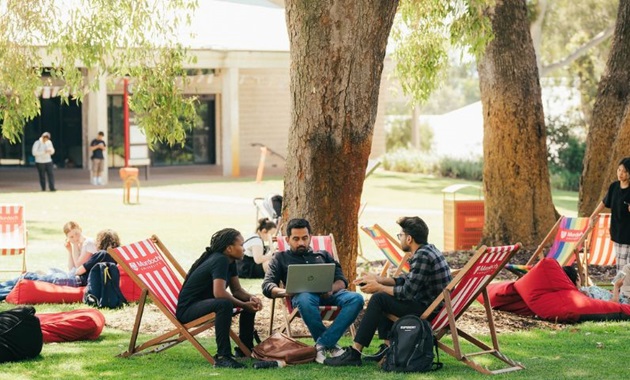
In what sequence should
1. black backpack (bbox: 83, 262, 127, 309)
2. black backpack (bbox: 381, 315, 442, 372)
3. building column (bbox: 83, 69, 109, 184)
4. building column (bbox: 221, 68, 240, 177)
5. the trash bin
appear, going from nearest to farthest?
black backpack (bbox: 381, 315, 442, 372) → black backpack (bbox: 83, 262, 127, 309) → the trash bin → building column (bbox: 83, 69, 109, 184) → building column (bbox: 221, 68, 240, 177)

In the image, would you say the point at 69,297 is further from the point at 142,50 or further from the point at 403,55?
the point at 403,55

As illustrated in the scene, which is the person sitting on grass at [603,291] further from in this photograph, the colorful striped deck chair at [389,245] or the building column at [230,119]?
the building column at [230,119]

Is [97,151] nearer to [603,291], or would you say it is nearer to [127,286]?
[127,286]

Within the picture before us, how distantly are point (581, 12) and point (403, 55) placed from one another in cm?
2990

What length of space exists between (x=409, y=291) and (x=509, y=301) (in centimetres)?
271

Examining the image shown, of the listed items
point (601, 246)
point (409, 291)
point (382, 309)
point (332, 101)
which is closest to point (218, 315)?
point (382, 309)

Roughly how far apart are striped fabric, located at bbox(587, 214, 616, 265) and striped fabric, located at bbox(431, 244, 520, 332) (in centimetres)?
A: 448

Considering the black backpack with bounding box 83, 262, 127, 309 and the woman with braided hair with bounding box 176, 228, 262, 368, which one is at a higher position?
the woman with braided hair with bounding box 176, 228, 262, 368

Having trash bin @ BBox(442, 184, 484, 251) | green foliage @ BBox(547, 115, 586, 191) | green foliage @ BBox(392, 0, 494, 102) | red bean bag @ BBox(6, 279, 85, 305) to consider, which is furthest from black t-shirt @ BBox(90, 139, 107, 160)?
red bean bag @ BBox(6, 279, 85, 305)

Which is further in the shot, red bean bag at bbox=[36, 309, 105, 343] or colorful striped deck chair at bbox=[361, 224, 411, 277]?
colorful striped deck chair at bbox=[361, 224, 411, 277]

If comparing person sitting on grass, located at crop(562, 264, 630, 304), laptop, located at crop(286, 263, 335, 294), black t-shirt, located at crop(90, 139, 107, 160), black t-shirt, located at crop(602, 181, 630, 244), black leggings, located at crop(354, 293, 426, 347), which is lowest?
person sitting on grass, located at crop(562, 264, 630, 304)

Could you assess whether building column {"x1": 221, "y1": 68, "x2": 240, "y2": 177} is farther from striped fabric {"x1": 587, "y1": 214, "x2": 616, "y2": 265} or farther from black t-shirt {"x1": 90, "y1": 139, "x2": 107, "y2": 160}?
striped fabric {"x1": 587, "y1": 214, "x2": 616, "y2": 265}

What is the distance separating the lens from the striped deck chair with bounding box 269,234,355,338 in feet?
27.6

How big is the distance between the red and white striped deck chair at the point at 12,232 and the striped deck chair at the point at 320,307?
179 inches
